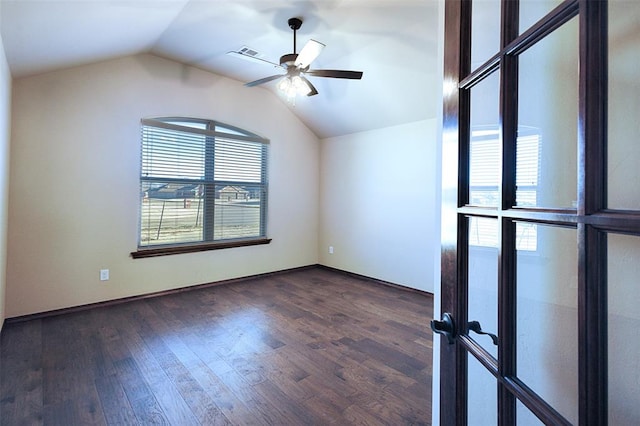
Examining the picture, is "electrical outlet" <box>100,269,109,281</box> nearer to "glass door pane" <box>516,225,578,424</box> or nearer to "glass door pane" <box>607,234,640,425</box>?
"glass door pane" <box>516,225,578,424</box>

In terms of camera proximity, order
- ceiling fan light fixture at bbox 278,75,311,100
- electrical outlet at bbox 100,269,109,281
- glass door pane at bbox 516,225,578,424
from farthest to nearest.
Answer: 1. electrical outlet at bbox 100,269,109,281
2. ceiling fan light fixture at bbox 278,75,311,100
3. glass door pane at bbox 516,225,578,424

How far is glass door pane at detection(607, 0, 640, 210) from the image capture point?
1.46ft

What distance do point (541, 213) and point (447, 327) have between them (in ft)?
1.48

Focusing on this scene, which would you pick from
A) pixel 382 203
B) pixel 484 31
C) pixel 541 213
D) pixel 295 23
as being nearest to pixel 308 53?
pixel 295 23

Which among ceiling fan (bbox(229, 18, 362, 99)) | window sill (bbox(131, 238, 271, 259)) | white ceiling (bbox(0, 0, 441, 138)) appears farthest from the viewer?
window sill (bbox(131, 238, 271, 259))

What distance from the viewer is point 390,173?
4.38 meters

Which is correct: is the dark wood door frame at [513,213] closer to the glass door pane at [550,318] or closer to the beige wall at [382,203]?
the glass door pane at [550,318]

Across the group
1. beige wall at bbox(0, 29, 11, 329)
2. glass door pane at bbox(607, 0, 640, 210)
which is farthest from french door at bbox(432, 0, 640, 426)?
beige wall at bbox(0, 29, 11, 329)

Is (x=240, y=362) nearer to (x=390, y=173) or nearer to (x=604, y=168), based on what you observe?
(x=604, y=168)

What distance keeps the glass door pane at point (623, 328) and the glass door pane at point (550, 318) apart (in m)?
0.07

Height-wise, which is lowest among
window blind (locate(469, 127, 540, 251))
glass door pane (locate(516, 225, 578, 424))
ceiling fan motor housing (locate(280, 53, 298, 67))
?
glass door pane (locate(516, 225, 578, 424))

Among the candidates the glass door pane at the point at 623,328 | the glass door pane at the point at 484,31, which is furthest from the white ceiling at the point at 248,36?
the glass door pane at the point at 623,328

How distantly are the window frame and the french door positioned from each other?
146 inches

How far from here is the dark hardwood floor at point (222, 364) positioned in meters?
1.79
